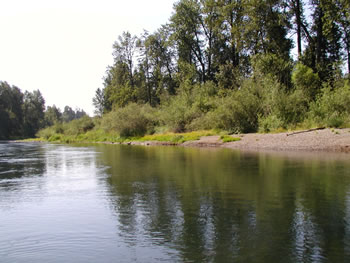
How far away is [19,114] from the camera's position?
127 meters

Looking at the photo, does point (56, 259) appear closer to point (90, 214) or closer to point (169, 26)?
point (90, 214)

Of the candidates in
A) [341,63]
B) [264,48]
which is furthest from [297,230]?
[264,48]

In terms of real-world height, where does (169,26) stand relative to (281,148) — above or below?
above

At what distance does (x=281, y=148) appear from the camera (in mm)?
25547

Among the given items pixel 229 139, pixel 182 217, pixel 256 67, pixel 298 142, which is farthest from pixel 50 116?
pixel 182 217

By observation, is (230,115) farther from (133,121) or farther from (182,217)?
(182,217)

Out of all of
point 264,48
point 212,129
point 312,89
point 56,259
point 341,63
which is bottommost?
point 56,259

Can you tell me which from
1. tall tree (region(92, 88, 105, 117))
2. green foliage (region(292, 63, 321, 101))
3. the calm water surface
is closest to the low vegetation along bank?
green foliage (region(292, 63, 321, 101))

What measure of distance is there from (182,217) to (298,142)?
1877 cm

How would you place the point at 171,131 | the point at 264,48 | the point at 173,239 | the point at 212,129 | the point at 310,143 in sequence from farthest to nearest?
the point at 171,131 → the point at 264,48 → the point at 212,129 → the point at 310,143 → the point at 173,239

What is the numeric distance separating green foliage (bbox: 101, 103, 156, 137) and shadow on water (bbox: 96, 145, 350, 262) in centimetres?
3631

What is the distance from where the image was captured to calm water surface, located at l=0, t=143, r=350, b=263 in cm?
641

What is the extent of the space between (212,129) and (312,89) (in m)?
11.0

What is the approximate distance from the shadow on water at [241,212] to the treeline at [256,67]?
51.5ft
